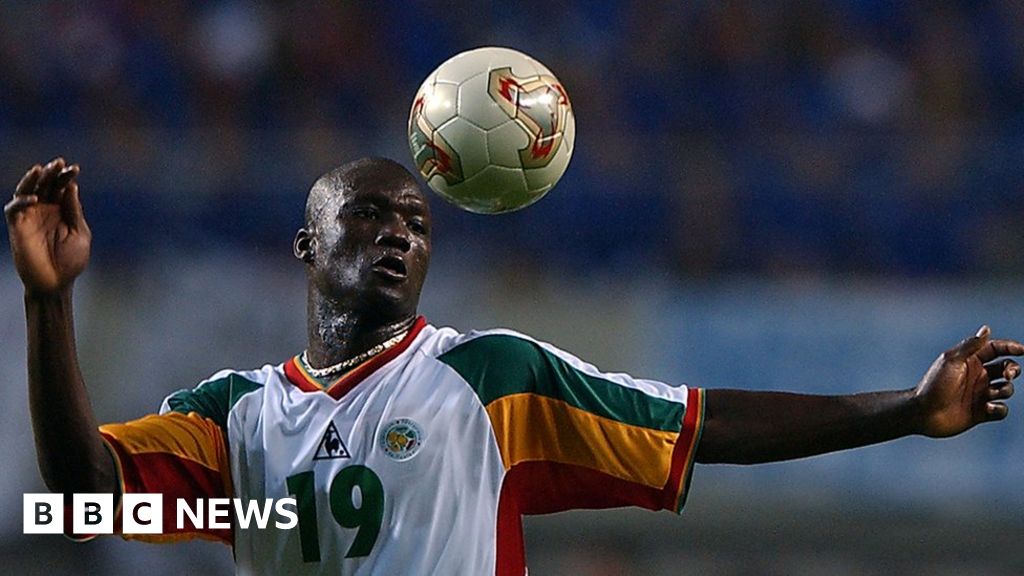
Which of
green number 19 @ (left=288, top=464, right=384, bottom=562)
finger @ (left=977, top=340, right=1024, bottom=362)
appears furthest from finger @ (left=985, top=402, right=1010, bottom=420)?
green number 19 @ (left=288, top=464, right=384, bottom=562)

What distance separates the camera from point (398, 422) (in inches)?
195

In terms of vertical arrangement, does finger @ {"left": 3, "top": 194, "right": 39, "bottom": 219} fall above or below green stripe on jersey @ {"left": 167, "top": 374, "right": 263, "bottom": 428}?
above

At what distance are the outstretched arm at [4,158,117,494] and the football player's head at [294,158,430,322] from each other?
2.65 ft

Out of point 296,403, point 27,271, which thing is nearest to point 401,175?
point 296,403

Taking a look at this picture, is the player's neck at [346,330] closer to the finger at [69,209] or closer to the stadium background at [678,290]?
the finger at [69,209]

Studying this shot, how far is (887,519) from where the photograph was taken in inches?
392

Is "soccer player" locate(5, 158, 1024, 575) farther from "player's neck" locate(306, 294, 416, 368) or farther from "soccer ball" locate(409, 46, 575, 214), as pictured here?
"soccer ball" locate(409, 46, 575, 214)

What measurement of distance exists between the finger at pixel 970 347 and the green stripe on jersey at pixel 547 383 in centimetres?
77

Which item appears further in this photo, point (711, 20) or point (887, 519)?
point (711, 20)

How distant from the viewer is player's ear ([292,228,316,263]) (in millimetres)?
5312

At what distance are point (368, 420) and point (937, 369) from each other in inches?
62.9

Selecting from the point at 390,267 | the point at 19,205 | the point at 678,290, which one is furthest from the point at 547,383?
the point at 678,290

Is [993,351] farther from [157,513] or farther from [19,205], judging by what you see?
[19,205]

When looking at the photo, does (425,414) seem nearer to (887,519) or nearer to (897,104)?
(887,519)
